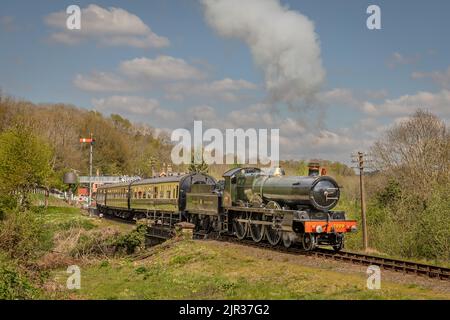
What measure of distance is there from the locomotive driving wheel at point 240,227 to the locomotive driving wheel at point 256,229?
45 centimetres

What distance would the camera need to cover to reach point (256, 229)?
25.1 metres

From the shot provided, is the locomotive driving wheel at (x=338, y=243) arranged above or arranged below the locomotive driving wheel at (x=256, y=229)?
below

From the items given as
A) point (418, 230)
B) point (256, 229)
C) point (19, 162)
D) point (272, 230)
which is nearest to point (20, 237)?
point (256, 229)

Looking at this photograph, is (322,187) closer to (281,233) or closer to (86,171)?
(281,233)

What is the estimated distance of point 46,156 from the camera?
5375 cm

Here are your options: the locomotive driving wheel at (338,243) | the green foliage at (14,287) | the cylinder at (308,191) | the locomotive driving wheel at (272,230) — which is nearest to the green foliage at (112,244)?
the locomotive driving wheel at (272,230)

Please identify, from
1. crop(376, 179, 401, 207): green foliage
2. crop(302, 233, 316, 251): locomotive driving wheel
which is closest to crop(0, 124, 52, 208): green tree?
crop(376, 179, 401, 207): green foliage

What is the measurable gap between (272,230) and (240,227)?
3436 mm

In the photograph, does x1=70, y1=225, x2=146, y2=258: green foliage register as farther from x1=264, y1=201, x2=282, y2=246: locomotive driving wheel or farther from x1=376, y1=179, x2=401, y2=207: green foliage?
x1=376, y1=179, x2=401, y2=207: green foliage

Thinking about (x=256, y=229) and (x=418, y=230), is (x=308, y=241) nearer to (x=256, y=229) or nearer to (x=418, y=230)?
(x=256, y=229)

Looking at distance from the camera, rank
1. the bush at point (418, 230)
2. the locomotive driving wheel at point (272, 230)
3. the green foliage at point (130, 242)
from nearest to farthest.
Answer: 1. the locomotive driving wheel at point (272, 230)
2. the bush at point (418, 230)
3. the green foliage at point (130, 242)

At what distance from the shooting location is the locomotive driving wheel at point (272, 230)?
22.7m

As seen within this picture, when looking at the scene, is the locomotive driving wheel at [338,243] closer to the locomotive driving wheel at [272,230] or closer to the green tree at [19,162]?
the locomotive driving wheel at [272,230]

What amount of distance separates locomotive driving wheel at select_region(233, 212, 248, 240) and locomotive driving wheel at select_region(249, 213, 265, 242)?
45 centimetres
